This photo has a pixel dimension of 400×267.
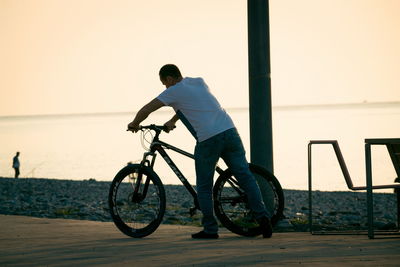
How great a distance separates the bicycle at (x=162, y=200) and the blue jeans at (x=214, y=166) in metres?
0.17

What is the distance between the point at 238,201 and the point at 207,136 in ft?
2.51

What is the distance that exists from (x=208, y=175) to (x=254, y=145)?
0.99m

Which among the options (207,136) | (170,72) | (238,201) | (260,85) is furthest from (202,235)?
(260,85)

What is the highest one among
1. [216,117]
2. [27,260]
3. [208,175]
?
[216,117]

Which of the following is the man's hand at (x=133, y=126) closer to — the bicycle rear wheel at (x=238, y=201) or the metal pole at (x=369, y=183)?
the bicycle rear wheel at (x=238, y=201)

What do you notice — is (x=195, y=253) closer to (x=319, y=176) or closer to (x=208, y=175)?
(x=208, y=175)

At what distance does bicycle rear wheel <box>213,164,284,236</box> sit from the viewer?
7.70 metres

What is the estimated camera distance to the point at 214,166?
24.7 feet

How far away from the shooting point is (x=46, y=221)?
925 centimetres

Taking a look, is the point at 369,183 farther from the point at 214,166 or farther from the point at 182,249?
the point at 182,249

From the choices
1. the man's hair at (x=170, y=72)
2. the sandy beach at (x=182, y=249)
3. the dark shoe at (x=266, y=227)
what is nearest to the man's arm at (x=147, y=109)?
the man's hair at (x=170, y=72)

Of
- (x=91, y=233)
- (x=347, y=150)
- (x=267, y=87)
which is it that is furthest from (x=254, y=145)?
(x=347, y=150)

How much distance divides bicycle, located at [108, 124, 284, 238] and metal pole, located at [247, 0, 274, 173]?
419 millimetres

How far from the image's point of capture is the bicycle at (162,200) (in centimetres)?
772
